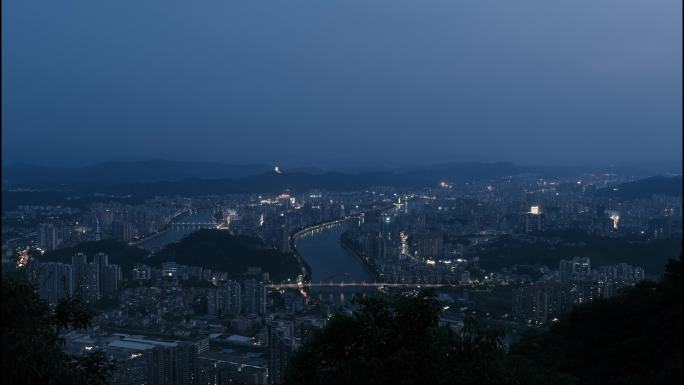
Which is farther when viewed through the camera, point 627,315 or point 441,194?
point 441,194

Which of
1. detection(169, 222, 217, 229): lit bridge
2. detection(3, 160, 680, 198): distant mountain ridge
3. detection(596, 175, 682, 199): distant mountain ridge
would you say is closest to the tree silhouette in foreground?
detection(596, 175, 682, 199): distant mountain ridge

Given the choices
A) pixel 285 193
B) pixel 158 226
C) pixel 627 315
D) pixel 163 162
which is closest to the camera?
pixel 627 315

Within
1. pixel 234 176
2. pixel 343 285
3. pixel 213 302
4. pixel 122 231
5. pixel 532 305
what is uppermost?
pixel 234 176

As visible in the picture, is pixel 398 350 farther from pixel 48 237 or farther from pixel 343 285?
pixel 48 237

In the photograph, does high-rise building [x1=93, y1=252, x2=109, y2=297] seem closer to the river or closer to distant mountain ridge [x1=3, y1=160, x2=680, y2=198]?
the river

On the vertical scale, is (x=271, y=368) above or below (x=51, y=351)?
below

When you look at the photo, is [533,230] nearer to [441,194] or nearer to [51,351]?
[441,194]

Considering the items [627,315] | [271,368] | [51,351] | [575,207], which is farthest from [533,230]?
[51,351]

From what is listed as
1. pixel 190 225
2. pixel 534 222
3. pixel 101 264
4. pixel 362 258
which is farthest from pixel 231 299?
pixel 190 225

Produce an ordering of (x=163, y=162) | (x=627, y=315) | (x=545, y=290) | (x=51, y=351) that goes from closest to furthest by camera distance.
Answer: (x=51, y=351)
(x=627, y=315)
(x=545, y=290)
(x=163, y=162)
